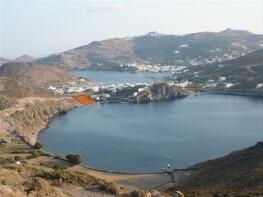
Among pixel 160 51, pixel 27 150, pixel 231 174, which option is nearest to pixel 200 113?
pixel 27 150

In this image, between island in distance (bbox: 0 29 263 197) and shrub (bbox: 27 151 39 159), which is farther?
shrub (bbox: 27 151 39 159)

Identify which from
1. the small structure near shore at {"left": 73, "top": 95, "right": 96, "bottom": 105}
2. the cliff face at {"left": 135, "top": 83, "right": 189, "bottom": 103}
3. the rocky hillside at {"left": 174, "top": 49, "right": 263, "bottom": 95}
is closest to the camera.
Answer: the small structure near shore at {"left": 73, "top": 95, "right": 96, "bottom": 105}

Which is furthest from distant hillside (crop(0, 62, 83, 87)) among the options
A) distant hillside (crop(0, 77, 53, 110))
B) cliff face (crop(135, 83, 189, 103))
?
cliff face (crop(135, 83, 189, 103))

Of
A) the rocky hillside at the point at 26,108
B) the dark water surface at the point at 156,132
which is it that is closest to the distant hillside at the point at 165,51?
the dark water surface at the point at 156,132

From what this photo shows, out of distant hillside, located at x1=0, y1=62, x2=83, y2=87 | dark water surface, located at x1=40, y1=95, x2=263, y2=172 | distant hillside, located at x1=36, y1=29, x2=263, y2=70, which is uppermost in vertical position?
distant hillside, located at x1=36, y1=29, x2=263, y2=70

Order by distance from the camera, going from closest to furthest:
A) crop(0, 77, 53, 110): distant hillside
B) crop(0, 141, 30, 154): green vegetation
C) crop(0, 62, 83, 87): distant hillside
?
crop(0, 141, 30, 154): green vegetation, crop(0, 77, 53, 110): distant hillside, crop(0, 62, 83, 87): distant hillside

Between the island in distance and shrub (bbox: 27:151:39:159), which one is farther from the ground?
the island in distance

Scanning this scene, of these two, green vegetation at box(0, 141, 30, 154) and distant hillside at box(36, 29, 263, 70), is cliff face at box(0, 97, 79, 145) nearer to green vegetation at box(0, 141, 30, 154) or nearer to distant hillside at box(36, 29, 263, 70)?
green vegetation at box(0, 141, 30, 154)

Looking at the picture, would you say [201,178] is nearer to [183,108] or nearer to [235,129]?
[235,129]
